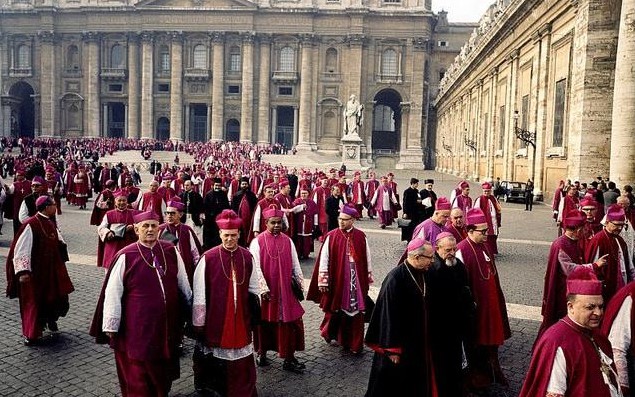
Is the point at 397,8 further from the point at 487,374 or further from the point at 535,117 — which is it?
the point at 487,374

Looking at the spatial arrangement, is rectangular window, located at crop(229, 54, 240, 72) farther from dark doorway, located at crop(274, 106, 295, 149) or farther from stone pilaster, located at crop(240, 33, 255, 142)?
dark doorway, located at crop(274, 106, 295, 149)

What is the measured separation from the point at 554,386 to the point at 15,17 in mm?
78330

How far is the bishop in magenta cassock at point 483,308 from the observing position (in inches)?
244

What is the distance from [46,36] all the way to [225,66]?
20778 mm

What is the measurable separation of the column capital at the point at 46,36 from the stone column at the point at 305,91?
28310 millimetres

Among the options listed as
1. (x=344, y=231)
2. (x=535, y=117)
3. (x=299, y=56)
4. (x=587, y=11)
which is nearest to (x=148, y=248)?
(x=344, y=231)

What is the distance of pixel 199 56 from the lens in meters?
67.2

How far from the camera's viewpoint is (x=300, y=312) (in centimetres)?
682

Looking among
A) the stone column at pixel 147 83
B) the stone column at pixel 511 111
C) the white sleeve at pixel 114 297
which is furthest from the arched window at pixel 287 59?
the white sleeve at pixel 114 297

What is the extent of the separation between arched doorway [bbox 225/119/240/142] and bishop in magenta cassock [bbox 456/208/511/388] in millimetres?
63249

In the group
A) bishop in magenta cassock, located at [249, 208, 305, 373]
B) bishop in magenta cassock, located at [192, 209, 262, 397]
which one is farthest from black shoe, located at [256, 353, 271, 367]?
bishop in magenta cassock, located at [192, 209, 262, 397]

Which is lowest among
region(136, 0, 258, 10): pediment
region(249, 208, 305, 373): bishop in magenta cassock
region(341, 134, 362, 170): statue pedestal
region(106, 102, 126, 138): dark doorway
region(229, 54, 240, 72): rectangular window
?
region(249, 208, 305, 373): bishop in magenta cassock

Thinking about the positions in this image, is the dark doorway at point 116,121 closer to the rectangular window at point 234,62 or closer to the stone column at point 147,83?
the stone column at point 147,83

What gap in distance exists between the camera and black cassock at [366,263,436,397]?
4777mm
